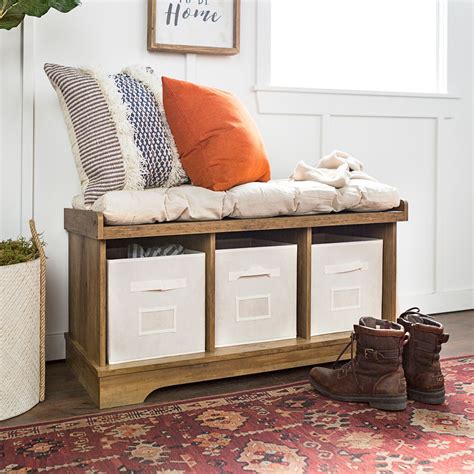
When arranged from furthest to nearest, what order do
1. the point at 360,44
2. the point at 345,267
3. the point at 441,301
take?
the point at 441,301, the point at 360,44, the point at 345,267

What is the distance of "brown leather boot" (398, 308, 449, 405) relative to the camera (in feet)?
6.26

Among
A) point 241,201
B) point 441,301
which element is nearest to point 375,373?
point 241,201

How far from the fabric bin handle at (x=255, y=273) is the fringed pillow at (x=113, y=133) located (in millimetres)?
370

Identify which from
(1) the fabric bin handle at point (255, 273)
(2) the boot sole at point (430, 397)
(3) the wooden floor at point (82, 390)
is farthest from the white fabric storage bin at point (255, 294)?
(2) the boot sole at point (430, 397)

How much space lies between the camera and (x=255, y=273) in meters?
2.12

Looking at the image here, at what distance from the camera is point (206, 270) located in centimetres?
204

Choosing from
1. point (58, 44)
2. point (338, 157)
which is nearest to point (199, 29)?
point (58, 44)

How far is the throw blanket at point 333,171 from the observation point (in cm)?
225

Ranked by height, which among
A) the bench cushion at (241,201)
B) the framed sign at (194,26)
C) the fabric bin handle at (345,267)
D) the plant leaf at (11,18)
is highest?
the framed sign at (194,26)

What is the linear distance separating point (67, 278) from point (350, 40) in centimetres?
167

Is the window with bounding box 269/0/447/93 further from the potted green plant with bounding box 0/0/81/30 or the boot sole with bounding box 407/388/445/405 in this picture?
the boot sole with bounding box 407/388/445/405

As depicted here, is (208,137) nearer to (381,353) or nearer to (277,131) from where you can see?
(277,131)

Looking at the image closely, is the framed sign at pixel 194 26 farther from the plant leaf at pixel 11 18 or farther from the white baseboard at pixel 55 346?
the white baseboard at pixel 55 346

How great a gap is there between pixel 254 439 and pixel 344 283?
0.80 meters
